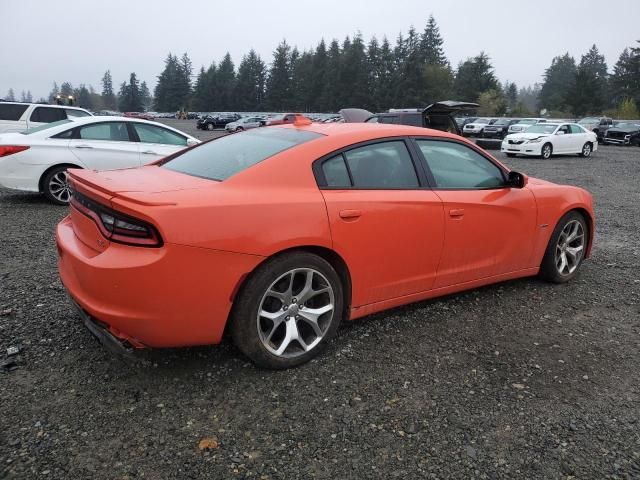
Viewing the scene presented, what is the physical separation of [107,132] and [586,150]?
66.1ft

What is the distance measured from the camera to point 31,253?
5383mm

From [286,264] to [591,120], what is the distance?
42356 millimetres

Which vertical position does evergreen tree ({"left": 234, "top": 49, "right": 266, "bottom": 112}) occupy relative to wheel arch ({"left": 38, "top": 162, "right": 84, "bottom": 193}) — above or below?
above

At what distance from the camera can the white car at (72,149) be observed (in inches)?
300

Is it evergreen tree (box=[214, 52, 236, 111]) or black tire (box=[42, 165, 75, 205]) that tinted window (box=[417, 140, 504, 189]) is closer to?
black tire (box=[42, 165, 75, 205])

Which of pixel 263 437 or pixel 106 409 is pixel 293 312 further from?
pixel 106 409

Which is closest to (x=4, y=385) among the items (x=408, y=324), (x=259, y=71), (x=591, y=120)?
(x=408, y=324)

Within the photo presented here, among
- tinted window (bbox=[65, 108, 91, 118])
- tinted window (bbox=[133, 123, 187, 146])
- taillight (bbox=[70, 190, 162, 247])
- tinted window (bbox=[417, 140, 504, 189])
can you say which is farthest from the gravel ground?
tinted window (bbox=[65, 108, 91, 118])

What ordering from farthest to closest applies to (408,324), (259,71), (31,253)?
(259,71) → (31,253) → (408,324)

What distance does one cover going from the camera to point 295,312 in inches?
123

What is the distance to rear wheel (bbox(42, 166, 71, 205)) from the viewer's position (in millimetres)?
7832

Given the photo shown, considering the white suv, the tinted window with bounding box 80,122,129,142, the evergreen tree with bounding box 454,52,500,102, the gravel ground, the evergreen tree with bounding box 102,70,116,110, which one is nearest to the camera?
the gravel ground

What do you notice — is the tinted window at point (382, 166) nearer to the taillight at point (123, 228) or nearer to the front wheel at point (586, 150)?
the taillight at point (123, 228)

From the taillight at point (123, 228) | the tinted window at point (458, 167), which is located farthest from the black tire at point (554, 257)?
the taillight at point (123, 228)
